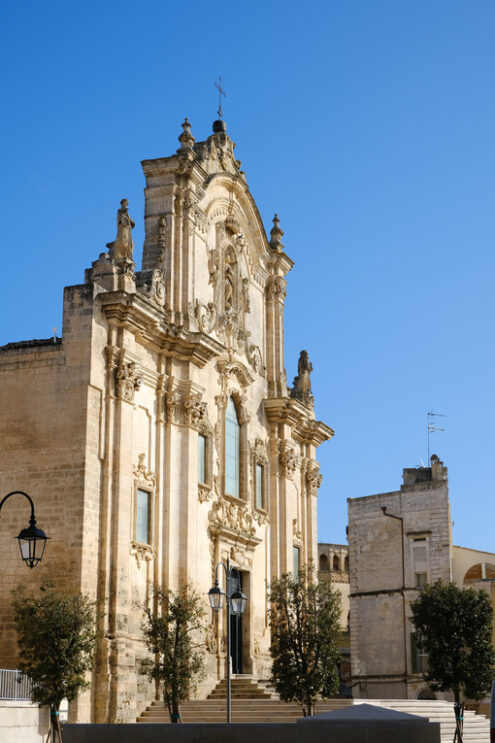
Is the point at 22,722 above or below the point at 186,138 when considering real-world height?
below

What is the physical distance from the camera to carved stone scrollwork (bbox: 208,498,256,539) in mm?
29719

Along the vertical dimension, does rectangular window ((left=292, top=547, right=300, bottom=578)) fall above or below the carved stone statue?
below

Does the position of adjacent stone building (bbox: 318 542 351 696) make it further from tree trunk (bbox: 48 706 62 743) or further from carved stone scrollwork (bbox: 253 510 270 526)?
tree trunk (bbox: 48 706 62 743)

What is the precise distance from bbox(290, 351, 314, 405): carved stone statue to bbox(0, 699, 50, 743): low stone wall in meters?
18.5

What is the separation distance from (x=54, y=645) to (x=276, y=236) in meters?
19.8

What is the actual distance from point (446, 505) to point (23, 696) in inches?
1042

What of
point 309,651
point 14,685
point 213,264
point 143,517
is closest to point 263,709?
point 309,651

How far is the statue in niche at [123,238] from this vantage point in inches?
1037

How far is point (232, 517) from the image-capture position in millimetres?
30828

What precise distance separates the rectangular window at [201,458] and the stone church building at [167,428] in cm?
6

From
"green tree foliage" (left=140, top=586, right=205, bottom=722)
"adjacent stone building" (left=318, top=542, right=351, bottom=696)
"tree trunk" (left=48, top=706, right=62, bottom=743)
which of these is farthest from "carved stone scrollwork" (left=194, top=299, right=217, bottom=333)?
"adjacent stone building" (left=318, top=542, right=351, bottom=696)

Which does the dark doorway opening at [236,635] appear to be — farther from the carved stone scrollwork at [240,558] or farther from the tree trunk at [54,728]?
the tree trunk at [54,728]

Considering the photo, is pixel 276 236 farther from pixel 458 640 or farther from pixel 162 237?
pixel 458 640

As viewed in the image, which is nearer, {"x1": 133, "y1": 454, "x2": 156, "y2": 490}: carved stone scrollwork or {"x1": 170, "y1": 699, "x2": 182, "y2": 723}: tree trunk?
{"x1": 170, "y1": 699, "x2": 182, "y2": 723}: tree trunk
